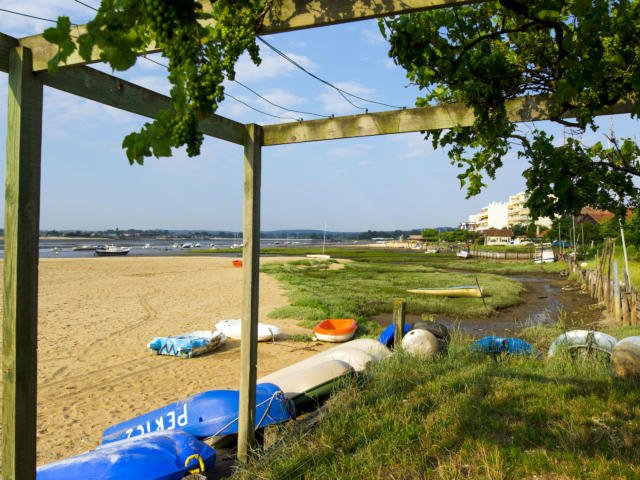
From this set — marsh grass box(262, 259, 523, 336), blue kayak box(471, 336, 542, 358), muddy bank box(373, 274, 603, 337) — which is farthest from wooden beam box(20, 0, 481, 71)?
marsh grass box(262, 259, 523, 336)

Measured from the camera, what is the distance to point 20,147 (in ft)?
7.49

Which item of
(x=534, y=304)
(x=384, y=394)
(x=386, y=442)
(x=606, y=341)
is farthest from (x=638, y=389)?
(x=534, y=304)

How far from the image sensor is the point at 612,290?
16297 millimetres

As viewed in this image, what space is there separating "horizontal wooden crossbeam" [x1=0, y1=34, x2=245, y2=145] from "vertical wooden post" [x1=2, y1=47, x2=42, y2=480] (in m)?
0.07

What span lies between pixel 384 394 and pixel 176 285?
20.1 meters

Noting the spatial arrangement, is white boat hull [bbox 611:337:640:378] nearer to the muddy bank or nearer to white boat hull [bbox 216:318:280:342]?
the muddy bank

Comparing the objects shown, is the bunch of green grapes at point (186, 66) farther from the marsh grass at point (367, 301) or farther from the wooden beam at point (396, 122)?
the marsh grass at point (367, 301)

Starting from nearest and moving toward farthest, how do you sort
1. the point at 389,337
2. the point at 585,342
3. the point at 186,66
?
the point at 186,66, the point at 585,342, the point at 389,337

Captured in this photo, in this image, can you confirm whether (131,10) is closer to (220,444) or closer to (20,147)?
(20,147)

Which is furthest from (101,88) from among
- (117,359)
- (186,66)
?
(117,359)

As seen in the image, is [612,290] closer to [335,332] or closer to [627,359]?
[335,332]

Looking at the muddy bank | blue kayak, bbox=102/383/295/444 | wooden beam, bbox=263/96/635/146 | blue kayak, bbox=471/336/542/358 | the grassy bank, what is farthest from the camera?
the muddy bank

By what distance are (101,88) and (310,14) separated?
1447mm

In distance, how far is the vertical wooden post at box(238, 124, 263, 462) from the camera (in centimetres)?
398
